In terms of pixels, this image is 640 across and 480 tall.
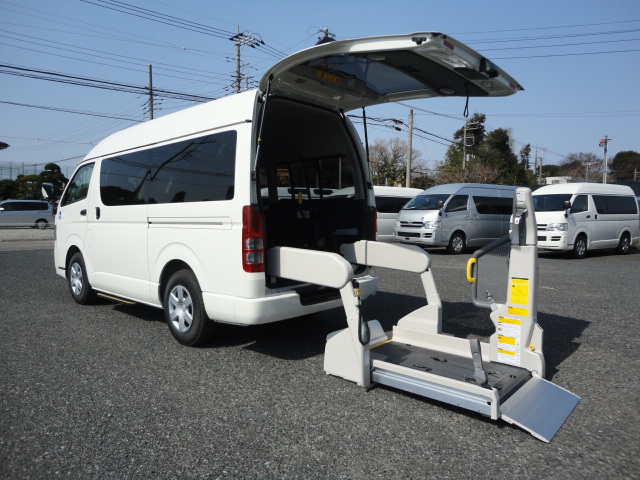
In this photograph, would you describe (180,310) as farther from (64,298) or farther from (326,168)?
(64,298)

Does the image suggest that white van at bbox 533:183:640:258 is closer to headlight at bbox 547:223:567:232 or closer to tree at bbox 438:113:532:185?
headlight at bbox 547:223:567:232

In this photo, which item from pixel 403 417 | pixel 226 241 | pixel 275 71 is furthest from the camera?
pixel 226 241

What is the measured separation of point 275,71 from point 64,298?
548 cm

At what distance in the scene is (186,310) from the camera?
15.6 ft

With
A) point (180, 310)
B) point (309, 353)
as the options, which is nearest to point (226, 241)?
point (180, 310)

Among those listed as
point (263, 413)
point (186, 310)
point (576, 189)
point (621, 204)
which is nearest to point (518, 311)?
point (263, 413)

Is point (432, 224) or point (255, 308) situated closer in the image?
point (255, 308)

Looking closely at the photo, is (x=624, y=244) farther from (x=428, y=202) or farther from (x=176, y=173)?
(x=176, y=173)

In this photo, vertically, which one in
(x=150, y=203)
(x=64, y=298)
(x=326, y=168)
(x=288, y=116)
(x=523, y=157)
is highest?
(x=523, y=157)

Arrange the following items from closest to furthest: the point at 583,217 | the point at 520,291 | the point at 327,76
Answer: the point at 520,291
the point at 327,76
the point at 583,217

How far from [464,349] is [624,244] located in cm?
1482

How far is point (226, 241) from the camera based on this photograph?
14.0 feet

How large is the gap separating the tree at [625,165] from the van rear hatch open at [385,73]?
317 ft

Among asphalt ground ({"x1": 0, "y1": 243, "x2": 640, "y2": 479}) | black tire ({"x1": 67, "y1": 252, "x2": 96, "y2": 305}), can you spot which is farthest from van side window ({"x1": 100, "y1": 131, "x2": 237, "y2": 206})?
asphalt ground ({"x1": 0, "y1": 243, "x2": 640, "y2": 479})
